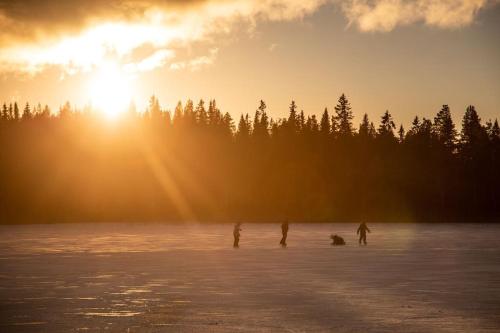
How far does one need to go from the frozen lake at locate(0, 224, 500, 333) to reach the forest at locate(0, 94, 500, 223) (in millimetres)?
91066

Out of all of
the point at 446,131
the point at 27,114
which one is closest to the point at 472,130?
the point at 446,131

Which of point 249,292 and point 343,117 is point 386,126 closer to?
point 343,117

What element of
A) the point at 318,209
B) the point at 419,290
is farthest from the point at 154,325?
the point at 318,209

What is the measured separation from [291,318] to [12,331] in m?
6.08

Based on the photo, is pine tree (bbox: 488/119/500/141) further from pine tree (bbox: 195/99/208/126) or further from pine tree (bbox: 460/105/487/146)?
pine tree (bbox: 195/99/208/126)

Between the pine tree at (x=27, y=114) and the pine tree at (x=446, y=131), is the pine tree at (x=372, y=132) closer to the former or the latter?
the pine tree at (x=446, y=131)

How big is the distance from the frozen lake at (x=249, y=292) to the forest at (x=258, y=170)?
9107cm

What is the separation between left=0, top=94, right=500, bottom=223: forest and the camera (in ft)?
440

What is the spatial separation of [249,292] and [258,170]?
131 m

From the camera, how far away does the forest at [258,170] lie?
134m

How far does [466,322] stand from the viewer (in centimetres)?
1491

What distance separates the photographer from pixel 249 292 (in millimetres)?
20031

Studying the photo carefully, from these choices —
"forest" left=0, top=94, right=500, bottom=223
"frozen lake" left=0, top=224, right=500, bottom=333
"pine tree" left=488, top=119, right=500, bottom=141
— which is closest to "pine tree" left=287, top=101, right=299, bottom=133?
"forest" left=0, top=94, right=500, bottom=223

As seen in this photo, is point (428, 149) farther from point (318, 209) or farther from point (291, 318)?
point (291, 318)
